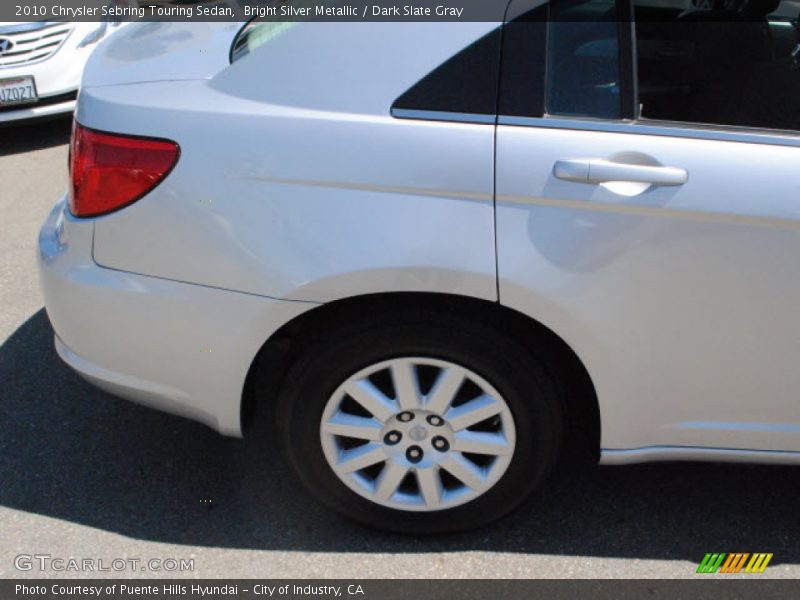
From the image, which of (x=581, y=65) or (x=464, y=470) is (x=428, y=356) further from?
(x=581, y=65)

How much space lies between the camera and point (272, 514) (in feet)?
8.81

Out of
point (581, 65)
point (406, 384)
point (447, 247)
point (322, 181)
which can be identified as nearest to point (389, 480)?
point (406, 384)

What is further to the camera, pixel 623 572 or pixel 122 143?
pixel 623 572

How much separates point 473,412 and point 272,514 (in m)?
0.74

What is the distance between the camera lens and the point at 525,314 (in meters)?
2.18

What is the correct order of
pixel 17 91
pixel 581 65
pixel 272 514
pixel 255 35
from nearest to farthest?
pixel 581 65 → pixel 255 35 → pixel 272 514 → pixel 17 91

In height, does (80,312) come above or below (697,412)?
above

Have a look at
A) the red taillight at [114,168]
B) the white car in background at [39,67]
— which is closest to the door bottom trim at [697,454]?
the red taillight at [114,168]

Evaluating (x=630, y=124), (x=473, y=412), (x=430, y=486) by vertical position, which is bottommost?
(x=430, y=486)

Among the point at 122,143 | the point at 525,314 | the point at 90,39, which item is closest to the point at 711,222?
the point at 525,314

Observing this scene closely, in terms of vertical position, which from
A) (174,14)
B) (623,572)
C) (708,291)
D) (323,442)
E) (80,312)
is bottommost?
(623,572)

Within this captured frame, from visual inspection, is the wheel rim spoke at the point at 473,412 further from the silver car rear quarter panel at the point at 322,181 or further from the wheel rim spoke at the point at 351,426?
the silver car rear quarter panel at the point at 322,181

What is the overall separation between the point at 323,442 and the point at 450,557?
19.5 inches

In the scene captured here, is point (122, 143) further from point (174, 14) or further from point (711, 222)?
point (711, 222)
